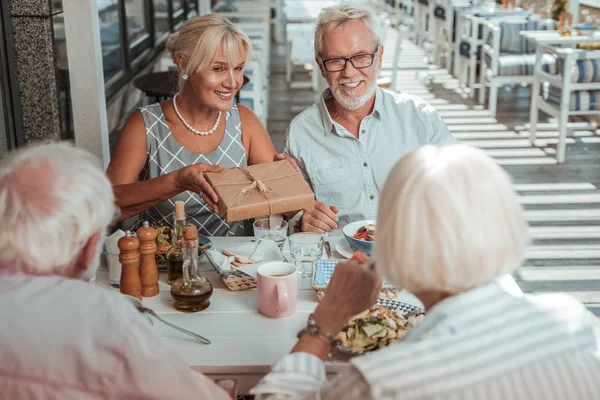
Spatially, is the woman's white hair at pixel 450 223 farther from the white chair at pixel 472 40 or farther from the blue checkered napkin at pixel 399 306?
the white chair at pixel 472 40

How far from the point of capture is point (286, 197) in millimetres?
1776

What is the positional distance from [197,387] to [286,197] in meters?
0.77

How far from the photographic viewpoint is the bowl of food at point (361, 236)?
1.83 metres

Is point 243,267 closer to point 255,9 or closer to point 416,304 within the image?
point 416,304

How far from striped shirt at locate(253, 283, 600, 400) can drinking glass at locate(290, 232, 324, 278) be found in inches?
29.8

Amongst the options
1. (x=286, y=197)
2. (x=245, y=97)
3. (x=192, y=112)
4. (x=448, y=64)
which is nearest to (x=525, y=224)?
(x=286, y=197)

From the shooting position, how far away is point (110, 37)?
179 inches

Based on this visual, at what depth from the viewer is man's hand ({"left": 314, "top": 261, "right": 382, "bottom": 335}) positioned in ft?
4.27

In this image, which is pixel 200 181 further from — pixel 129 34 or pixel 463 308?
pixel 129 34

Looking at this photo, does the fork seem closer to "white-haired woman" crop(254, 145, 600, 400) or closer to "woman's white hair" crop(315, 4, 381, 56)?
"white-haired woman" crop(254, 145, 600, 400)

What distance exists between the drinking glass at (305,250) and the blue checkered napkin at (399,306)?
0.27 metres

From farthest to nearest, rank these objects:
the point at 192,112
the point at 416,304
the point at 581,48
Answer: the point at 581,48
the point at 192,112
the point at 416,304

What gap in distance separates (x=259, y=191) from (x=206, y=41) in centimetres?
66

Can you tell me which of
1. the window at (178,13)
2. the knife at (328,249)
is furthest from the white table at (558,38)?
the knife at (328,249)
